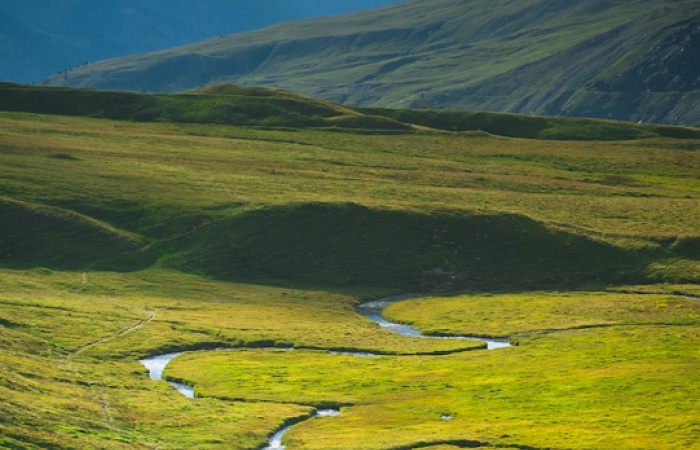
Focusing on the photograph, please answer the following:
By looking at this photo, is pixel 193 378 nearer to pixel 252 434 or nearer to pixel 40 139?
pixel 252 434

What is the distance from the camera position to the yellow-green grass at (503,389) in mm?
74375

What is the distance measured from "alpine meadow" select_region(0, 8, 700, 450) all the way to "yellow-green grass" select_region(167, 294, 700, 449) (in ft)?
1.05

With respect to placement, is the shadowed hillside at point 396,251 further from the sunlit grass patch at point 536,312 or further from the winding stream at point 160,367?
the winding stream at point 160,367

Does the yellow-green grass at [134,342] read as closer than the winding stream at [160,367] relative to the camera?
Yes

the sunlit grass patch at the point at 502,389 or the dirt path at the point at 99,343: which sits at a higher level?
the dirt path at the point at 99,343

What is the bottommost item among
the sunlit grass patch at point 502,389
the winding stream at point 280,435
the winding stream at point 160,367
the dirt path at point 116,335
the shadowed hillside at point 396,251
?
the winding stream at point 280,435

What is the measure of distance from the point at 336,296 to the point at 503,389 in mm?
46787

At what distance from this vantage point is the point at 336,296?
13412 cm

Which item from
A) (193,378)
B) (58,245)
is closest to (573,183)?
(58,245)

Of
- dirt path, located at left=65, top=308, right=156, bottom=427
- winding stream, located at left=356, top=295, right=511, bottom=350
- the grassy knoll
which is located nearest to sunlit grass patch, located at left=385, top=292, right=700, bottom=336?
winding stream, located at left=356, top=295, right=511, bottom=350

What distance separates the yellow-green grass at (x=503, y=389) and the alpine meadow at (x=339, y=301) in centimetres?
32

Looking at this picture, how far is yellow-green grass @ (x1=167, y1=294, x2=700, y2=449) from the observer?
74375 mm

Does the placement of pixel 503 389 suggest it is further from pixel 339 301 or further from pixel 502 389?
pixel 339 301

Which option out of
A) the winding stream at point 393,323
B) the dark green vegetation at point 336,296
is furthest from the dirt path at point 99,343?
the winding stream at point 393,323
